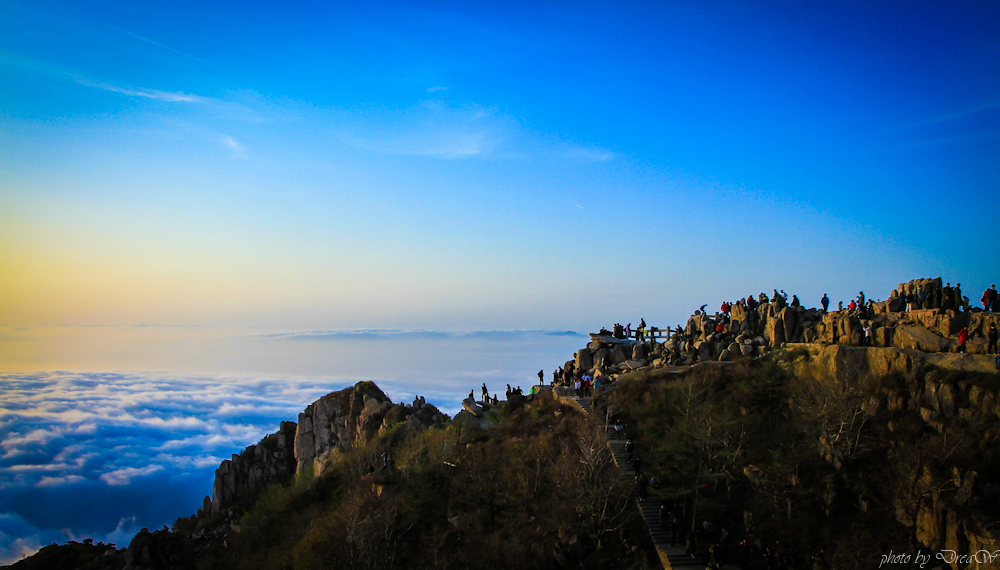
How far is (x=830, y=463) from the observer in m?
40.7

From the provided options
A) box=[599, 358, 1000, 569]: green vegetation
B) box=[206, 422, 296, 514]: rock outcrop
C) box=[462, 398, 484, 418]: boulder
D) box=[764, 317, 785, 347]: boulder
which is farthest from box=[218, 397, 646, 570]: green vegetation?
box=[206, 422, 296, 514]: rock outcrop

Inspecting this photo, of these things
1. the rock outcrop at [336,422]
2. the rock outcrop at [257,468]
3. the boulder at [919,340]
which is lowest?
the rock outcrop at [257,468]

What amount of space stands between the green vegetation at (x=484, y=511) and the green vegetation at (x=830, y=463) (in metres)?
5.20

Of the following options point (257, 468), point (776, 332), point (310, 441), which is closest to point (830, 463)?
point (776, 332)

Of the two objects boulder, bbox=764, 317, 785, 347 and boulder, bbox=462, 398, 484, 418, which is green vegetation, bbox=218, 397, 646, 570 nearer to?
boulder, bbox=462, 398, 484, 418

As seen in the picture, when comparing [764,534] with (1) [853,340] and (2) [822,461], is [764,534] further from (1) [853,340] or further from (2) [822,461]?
(1) [853,340]

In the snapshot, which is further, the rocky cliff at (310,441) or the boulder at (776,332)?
the rocky cliff at (310,441)

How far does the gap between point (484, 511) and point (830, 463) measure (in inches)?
1041

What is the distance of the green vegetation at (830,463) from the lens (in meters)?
34.3

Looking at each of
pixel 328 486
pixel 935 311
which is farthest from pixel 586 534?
pixel 328 486

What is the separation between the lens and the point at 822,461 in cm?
4106

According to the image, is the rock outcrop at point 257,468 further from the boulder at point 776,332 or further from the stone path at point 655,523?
the boulder at point 776,332

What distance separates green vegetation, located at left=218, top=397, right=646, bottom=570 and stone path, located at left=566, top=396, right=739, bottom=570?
4.01 feet

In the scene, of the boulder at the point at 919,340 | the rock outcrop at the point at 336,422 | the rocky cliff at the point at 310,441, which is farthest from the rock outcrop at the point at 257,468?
the boulder at the point at 919,340
